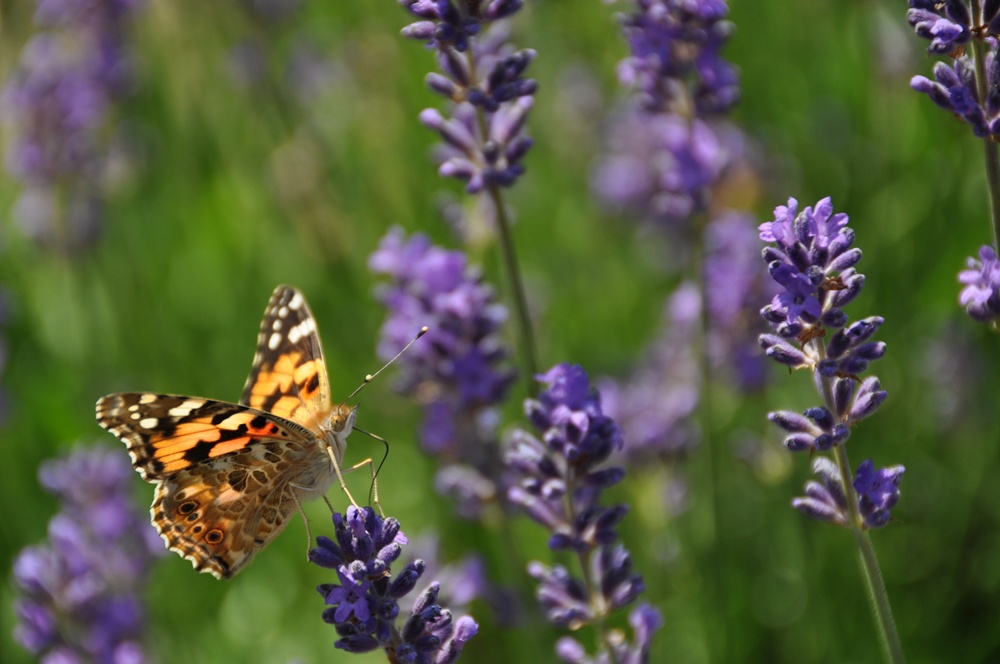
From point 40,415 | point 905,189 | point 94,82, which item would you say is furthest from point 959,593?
point 94,82

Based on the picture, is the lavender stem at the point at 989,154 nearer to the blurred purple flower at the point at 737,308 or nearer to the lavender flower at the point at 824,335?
the lavender flower at the point at 824,335

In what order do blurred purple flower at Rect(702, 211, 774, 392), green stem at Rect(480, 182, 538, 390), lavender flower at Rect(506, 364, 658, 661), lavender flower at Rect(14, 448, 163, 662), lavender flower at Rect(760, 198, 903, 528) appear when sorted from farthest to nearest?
blurred purple flower at Rect(702, 211, 774, 392), lavender flower at Rect(14, 448, 163, 662), green stem at Rect(480, 182, 538, 390), lavender flower at Rect(506, 364, 658, 661), lavender flower at Rect(760, 198, 903, 528)

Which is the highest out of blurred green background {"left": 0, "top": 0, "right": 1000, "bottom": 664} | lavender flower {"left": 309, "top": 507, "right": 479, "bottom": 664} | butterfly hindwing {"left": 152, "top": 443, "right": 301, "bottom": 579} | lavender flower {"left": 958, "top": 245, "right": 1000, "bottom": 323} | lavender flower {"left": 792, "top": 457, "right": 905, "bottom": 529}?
lavender flower {"left": 958, "top": 245, "right": 1000, "bottom": 323}

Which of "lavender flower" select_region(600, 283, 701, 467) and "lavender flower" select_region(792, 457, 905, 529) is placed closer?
"lavender flower" select_region(792, 457, 905, 529)

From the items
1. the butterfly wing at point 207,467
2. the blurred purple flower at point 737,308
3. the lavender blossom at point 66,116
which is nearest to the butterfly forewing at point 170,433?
the butterfly wing at point 207,467

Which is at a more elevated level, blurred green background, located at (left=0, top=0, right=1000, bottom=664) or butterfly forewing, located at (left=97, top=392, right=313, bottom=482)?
butterfly forewing, located at (left=97, top=392, right=313, bottom=482)

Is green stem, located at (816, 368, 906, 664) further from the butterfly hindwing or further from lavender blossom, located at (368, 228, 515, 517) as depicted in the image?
the butterfly hindwing

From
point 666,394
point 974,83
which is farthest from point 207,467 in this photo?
point 974,83

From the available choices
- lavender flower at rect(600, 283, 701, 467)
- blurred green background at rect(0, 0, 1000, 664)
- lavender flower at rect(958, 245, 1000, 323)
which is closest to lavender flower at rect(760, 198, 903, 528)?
lavender flower at rect(958, 245, 1000, 323)
